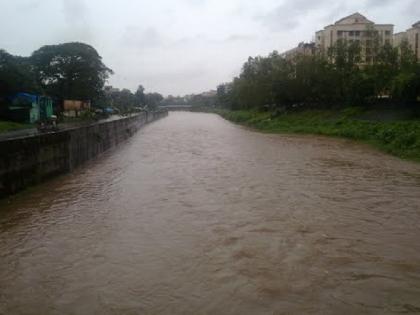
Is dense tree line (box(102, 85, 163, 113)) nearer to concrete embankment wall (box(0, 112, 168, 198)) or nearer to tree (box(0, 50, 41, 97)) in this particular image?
tree (box(0, 50, 41, 97))

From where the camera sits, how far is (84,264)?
727cm

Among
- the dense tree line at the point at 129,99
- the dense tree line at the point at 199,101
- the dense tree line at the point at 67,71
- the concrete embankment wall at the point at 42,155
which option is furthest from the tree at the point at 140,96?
the concrete embankment wall at the point at 42,155

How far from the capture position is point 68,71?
183ft

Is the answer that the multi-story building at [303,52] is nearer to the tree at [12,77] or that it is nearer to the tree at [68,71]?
the tree at [68,71]

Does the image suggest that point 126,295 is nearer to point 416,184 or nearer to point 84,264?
point 84,264

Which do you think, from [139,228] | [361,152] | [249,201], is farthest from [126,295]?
[361,152]

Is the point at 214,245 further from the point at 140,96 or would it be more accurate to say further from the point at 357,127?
the point at 140,96

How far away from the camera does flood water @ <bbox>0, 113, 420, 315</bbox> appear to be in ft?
19.6

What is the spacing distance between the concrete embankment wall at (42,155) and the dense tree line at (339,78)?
2135cm

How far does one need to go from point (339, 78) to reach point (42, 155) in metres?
32.5

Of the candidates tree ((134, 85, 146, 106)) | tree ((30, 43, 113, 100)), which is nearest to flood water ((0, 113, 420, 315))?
tree ((30, 43, 113, 100))

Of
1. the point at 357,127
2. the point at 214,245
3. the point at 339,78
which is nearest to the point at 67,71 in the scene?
the point at 339,78

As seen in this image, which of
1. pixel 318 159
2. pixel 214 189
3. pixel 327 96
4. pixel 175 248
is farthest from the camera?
pixel 327 96

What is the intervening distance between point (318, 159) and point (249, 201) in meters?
9.83
